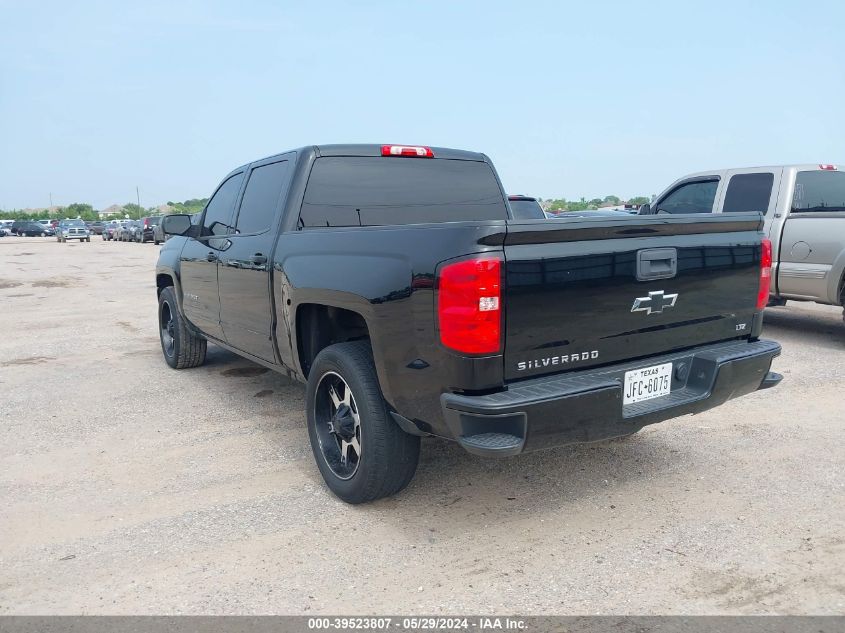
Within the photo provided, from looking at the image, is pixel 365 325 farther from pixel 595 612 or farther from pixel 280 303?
pixel 595 612

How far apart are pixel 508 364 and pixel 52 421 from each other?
3920 millimetres

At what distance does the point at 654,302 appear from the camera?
341 centimetres

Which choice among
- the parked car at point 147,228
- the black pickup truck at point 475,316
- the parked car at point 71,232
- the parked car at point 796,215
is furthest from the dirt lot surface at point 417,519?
the parked car at point 71,232

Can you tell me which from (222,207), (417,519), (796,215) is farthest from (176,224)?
(796,215)

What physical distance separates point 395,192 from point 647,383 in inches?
86.3

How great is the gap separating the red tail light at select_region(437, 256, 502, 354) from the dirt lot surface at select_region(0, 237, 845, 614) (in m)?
1.00

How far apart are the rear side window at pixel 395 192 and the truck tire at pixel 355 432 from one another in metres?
1.12

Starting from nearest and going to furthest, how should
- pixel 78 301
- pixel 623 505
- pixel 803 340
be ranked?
1. pixel 623 505
2. pixel 803 340
3. pixel 78 301

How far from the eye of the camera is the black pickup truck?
2.95m

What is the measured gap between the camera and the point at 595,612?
273cm

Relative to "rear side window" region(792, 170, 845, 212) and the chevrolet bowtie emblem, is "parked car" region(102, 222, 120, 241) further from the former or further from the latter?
the chevrolet bowtie emblem

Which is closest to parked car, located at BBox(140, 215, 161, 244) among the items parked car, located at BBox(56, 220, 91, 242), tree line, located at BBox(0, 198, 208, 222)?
parked car, located at BBox(56, 220, 91, 242)

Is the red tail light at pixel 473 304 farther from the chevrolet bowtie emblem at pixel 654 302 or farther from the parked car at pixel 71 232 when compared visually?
the parked car at pixel 71 232

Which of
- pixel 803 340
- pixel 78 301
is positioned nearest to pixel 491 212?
pixel 803 340
